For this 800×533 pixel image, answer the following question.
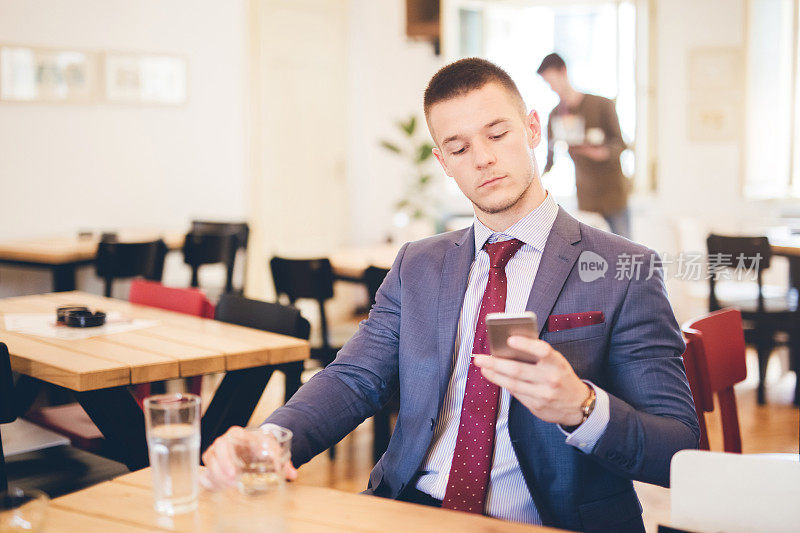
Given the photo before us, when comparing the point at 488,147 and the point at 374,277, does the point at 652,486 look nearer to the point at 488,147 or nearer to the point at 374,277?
the point at 374,277

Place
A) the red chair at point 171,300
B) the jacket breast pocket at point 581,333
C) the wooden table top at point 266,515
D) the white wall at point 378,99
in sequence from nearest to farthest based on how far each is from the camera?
the wooden table top at point 266,515 < the jacket breast pocket at point 581,333 < the red chair at point 171,300 < the white wall at point 378,99

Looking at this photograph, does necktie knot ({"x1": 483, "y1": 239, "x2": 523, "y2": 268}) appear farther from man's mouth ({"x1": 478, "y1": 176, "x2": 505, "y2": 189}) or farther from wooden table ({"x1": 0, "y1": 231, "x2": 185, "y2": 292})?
wooden table ({"x1": 0, "y1": 231, "x2": 185, "y2": 292})

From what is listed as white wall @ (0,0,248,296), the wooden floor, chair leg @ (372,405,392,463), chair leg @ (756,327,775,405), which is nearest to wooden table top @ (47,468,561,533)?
the wooden floor

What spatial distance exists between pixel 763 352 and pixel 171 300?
3.47 meters

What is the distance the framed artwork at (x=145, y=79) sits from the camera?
6.14 m

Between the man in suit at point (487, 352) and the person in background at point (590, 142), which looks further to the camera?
the person in background at point (590, 142)

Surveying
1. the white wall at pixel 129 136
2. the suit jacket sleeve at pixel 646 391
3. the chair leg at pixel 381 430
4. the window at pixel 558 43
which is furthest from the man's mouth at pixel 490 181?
the white wall at pixel 129 136

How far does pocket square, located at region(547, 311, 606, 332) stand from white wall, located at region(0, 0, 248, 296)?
5.06m

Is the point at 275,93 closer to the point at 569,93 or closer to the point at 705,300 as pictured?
the point at 569,93

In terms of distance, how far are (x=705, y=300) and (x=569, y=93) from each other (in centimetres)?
172

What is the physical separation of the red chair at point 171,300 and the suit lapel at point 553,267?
1.53 metres

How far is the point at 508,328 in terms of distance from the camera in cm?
110

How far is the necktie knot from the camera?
1658 millimetres

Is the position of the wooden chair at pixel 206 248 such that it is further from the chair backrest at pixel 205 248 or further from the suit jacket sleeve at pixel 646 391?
the suit jacket sleeve at pixel 646 391
